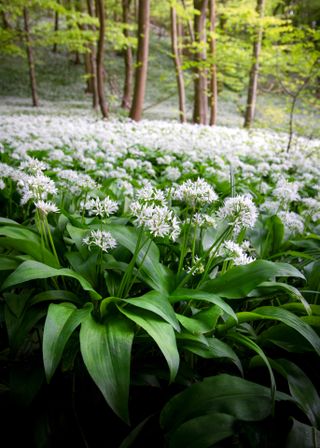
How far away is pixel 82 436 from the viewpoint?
5.03 feet

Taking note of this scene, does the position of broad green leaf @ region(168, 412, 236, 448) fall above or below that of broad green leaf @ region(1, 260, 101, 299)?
below

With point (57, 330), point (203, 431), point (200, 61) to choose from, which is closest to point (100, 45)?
point (200, 61)

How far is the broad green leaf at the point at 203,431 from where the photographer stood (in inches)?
52.0

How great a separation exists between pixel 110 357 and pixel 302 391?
95cm

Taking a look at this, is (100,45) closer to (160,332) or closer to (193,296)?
(193,296)

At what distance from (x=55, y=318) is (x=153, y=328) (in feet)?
1.39

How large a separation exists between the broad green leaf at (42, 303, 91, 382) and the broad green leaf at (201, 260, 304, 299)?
0.72m

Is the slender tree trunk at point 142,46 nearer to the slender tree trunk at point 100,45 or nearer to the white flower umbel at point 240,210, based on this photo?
the slender tree trunk at point 100,45

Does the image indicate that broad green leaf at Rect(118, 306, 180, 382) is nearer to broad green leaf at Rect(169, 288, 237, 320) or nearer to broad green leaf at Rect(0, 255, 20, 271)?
broad green leaf at Rect(169, 288, 237, 320)

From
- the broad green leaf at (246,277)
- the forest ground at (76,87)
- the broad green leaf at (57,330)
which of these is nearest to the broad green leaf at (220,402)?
the broad green leaf at (246,277)

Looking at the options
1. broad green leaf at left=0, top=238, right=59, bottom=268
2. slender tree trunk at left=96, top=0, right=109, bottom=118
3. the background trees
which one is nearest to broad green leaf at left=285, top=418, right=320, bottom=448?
broad green leaf at left=0, top=238, right=59, bottom=268

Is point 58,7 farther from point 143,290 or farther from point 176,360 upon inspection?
point 176,360

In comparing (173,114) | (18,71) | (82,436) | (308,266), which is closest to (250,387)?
(82,436)

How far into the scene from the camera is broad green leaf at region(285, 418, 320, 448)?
139 cm
